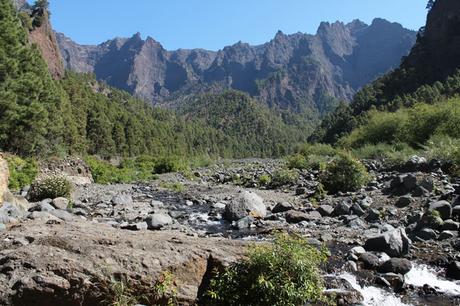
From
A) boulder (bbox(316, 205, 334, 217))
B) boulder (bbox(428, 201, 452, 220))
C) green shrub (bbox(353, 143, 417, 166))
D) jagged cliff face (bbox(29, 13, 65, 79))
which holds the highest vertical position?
jagged cliff face (bbox(29, 13, 65, 79))

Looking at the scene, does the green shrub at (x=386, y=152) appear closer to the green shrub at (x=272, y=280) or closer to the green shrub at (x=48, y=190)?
the green shrub at (x=48, y=190)

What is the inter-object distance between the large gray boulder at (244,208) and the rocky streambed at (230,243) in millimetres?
44

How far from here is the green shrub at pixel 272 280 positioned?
658 centimetres

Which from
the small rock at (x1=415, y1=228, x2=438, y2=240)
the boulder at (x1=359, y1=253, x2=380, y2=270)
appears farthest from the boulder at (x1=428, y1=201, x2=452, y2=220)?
the boulder at (x1=359, y1=253, x2=380, y2=270)

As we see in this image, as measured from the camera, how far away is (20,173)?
87.5ft

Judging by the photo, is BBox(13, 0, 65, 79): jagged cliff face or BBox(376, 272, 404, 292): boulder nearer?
BBox(376, 272, 404, 292): boulder

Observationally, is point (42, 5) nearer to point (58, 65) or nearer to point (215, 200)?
point (58, 65)

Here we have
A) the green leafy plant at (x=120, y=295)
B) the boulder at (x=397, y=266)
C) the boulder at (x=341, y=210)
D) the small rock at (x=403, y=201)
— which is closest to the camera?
the green leafy plant at (x=120, y=295)

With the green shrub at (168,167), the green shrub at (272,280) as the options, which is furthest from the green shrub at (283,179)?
the green shrub at (168,167)

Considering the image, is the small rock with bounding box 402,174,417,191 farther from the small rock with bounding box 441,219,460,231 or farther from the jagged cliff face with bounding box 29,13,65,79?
the jagged cliff face with bounding box 29,13,65,79

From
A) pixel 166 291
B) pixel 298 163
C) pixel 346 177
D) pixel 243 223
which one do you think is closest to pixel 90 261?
pixel 166 291

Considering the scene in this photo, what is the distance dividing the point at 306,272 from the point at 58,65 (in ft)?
359

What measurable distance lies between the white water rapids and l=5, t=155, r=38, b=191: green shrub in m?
21.0

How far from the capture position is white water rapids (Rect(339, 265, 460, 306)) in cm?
868
